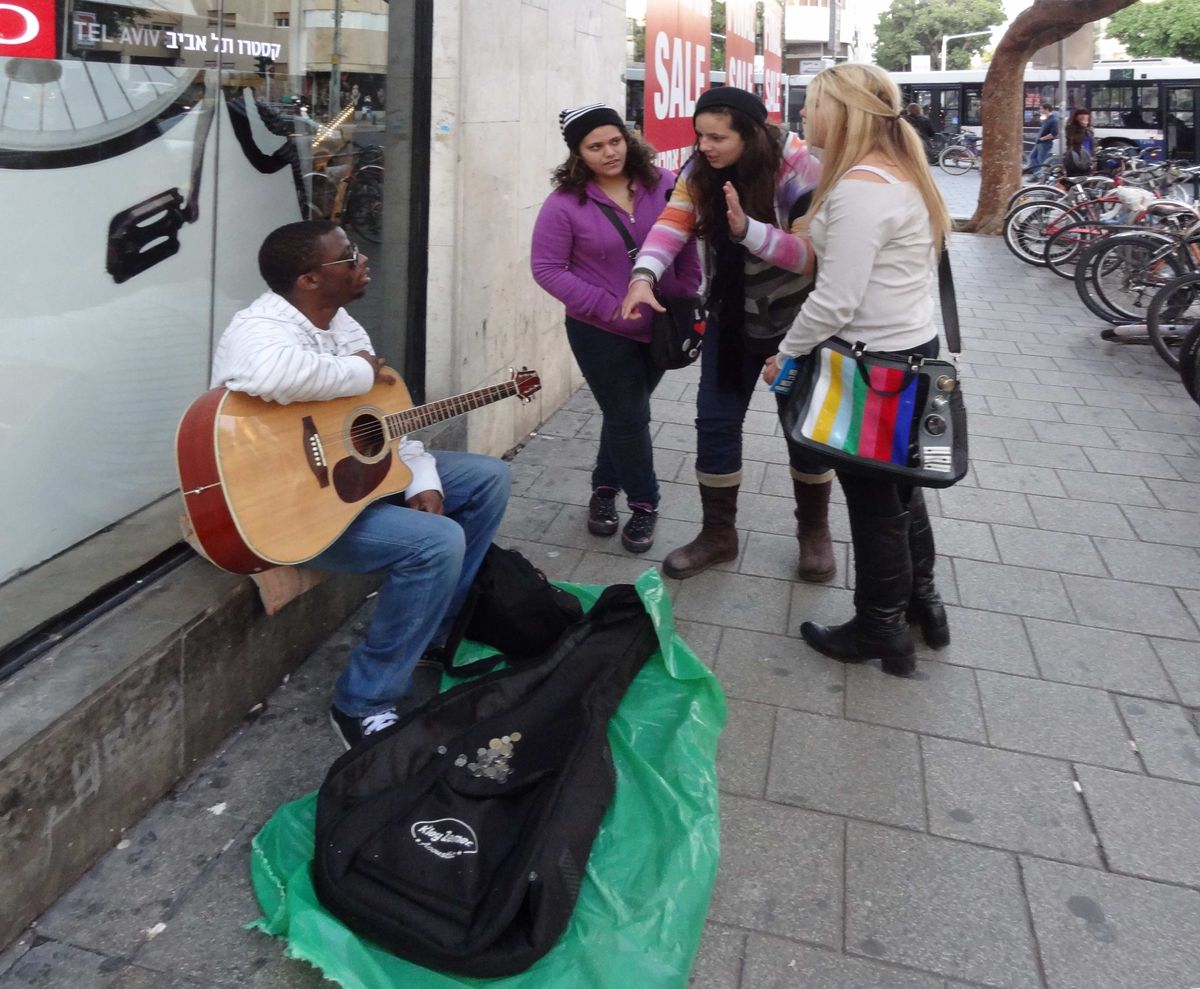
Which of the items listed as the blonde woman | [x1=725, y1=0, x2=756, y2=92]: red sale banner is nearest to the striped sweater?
the blonde woman

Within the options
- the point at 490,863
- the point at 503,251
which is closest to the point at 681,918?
the point at 490,863

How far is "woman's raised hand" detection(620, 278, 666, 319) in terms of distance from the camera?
136 inches

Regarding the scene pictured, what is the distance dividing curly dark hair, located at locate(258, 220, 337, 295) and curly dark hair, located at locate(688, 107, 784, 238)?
1.31 metres

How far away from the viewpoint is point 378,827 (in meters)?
2.23

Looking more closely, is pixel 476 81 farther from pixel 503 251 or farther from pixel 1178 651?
pixel 1178 651

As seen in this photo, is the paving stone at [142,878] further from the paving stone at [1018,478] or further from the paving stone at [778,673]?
the paving stone at [1018,478]

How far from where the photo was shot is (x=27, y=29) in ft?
7.82

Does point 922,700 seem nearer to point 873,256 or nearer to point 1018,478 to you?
point 873,256

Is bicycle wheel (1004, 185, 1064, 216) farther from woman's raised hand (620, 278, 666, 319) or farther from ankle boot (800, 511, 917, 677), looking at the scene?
ankle boot (800, 511, 917, 677)

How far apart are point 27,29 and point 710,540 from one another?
262 centimetres

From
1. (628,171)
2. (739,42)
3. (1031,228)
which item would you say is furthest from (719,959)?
(1031,228)

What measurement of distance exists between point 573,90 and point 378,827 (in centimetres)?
431

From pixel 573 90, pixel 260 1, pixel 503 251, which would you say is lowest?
pixel 503 251

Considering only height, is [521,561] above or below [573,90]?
below
